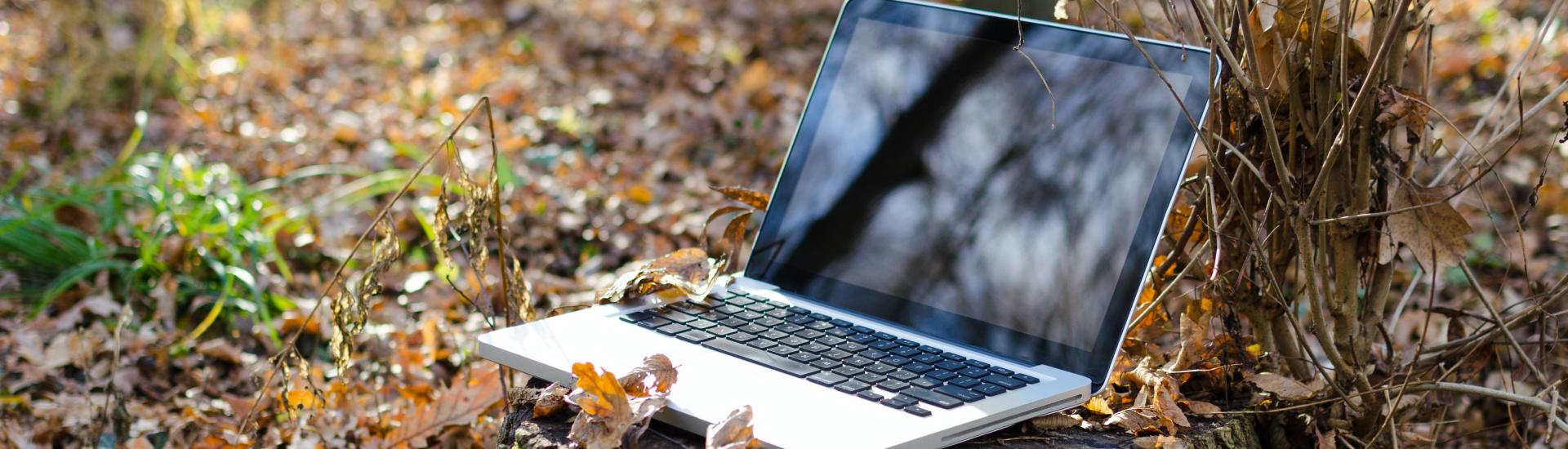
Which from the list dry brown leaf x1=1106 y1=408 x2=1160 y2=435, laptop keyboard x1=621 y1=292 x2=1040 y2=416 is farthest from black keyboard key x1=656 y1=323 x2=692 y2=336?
dry brown leaf x1=1106 y1=408 x2=1160 y2=435

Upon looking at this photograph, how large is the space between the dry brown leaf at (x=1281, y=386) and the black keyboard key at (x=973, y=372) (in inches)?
19.4

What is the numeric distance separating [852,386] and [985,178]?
465mm

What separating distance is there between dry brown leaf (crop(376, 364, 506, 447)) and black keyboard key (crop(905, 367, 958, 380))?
1.03 metres

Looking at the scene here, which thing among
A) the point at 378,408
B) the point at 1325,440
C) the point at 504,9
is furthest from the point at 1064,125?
the point at 504,9

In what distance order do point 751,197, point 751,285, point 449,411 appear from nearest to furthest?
point 751,285 < point 751,197 < point 449,411

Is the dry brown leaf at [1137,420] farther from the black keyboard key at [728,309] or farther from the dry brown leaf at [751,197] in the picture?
the dry brown leaf at [751,197]

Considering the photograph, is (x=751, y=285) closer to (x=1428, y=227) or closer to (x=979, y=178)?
(x=979, y=178)

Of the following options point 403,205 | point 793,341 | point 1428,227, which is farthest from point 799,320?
point 403,205

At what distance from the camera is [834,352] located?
1.62 meters

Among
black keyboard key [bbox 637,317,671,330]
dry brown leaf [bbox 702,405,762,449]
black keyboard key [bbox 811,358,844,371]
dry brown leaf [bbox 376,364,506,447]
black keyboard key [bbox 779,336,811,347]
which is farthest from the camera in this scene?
dry brown leaf [bbox 376,364,506,447]

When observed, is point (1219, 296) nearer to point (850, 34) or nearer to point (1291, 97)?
point (1291, 97)

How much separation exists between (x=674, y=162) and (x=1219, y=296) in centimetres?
299

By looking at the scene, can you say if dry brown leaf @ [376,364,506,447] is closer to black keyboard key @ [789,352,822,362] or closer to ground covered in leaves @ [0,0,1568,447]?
ground covered in leaves @ [0,0,1568,447]

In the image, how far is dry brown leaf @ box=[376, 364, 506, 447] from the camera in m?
2.30
